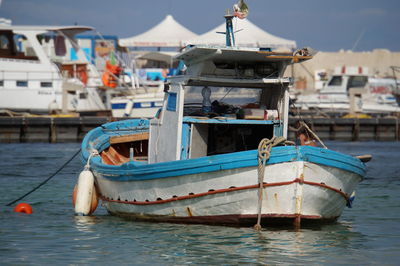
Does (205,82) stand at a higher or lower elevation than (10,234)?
higher

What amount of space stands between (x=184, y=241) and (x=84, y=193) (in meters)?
3.34

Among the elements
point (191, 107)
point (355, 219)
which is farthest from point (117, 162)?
point (355, 219)

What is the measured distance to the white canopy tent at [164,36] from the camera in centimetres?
5156

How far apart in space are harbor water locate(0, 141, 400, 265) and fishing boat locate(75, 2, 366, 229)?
0.31 meters

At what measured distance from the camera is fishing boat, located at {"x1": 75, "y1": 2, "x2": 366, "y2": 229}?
11.2 m

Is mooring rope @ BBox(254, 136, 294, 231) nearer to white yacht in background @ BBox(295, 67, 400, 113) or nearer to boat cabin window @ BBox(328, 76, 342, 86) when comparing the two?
white yacht in background @ BBox(295, 67, 400, 113)

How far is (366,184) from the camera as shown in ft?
65.4

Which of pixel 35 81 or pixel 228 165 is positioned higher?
pixel 35 81

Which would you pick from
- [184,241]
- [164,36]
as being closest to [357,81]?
[164,36]

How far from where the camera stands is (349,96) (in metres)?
41.9

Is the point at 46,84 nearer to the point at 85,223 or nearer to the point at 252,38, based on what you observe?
the point at 252,38

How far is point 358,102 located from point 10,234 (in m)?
30.7

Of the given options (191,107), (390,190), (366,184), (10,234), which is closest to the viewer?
(10,234)

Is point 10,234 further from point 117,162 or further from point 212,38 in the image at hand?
point 212,38
